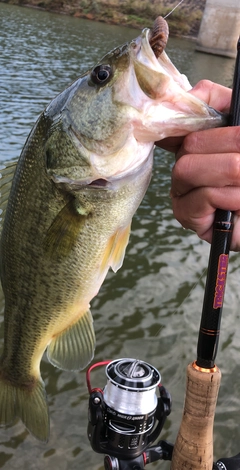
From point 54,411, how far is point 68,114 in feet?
9.77

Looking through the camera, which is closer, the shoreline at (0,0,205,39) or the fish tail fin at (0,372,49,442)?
the fish tail fin at (0,372,49,442)

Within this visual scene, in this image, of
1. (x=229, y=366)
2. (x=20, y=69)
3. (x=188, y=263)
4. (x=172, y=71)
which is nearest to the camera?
(x=172, y=71)

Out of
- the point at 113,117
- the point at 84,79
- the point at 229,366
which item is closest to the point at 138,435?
the point at 113,117

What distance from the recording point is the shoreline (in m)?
35.5

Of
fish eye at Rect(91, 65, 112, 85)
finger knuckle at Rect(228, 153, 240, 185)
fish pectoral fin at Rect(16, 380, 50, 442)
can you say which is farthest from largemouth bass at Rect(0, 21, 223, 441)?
fish pectoral fin at Rect(16, 380, 50, 442)

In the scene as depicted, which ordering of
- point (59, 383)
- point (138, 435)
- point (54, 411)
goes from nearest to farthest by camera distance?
point (138, 435) → point (54, 411) → point (59, 383)

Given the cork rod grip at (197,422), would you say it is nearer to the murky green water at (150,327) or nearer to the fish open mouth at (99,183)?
the fish open mouth at (99,183)

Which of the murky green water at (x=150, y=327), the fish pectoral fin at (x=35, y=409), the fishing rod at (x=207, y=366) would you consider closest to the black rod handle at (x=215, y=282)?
the fishing rod at (x=207, y=366)

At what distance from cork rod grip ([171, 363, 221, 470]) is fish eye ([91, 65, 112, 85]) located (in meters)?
1.24

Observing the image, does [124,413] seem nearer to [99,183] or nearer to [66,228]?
[66,228]

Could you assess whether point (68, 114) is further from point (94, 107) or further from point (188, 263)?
point (188, 263)

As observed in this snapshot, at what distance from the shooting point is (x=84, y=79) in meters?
1.95

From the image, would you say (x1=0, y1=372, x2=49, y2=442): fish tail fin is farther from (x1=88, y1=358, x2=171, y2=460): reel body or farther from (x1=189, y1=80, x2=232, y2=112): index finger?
(x1=189, y1=80, x2=232, y2=112): index finger

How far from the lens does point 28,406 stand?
2.67m
